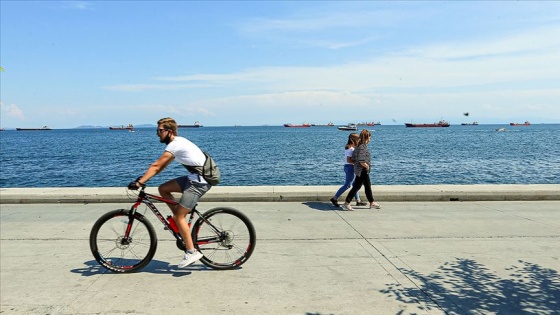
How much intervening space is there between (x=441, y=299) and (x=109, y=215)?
3999 mm

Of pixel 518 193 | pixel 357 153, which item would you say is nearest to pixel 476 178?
pixel 518 193

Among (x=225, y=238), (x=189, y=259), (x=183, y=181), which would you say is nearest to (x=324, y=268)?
(x=225, y=238)

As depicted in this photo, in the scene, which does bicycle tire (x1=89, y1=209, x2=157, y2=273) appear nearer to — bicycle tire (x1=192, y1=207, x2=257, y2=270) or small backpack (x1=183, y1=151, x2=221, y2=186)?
bicycle tire (x1=192, y1=207, x2=257, y2=270)

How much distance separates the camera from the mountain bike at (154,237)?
5.12 metres

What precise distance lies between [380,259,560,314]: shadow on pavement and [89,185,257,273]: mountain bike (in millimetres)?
1933

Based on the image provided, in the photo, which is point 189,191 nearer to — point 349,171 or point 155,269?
point 155,269

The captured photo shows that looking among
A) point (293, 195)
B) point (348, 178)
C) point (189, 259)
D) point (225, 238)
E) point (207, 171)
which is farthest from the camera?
point (293, 195)

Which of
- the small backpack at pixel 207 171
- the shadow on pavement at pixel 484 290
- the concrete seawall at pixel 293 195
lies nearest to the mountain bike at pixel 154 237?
the small backpack at pixel 207 171

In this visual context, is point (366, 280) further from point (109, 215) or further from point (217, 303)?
point (109, 215)

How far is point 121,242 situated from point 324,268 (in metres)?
2.64

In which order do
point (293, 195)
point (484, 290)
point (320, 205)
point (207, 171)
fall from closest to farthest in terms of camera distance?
point (484, 290) → point (207, 171) → point (320, 205) → point (293, 195)

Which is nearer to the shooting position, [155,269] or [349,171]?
[155,269]

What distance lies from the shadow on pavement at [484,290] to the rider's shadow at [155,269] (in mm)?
2425

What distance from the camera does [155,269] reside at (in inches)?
206
